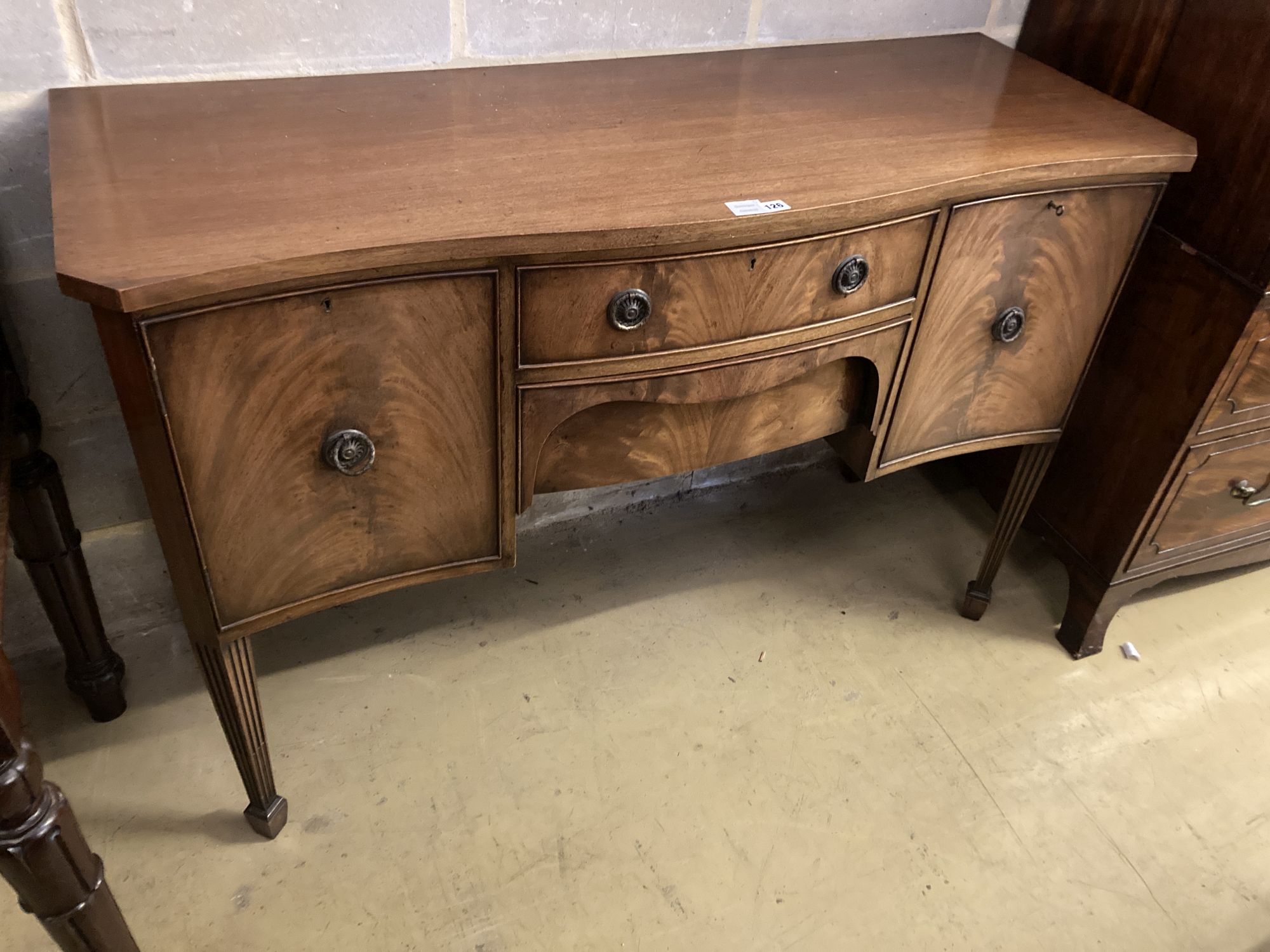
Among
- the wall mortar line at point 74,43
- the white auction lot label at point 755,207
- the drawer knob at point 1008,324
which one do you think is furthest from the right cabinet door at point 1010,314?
the wall mortar line at point 74,43

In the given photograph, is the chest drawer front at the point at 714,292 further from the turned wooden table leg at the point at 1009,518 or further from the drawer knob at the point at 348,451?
the turned wooden table leg at the point at 1009,518

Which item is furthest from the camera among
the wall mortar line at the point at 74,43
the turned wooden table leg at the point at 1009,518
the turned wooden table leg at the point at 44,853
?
the turned wooden table leg at the point at 1009,518

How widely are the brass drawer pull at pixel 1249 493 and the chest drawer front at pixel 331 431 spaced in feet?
3.94

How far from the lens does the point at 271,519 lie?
1.06 metres

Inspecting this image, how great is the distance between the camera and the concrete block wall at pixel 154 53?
1.17 m

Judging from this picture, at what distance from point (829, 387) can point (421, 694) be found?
773mm

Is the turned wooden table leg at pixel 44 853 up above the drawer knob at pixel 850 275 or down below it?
below

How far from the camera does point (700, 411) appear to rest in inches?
48.6

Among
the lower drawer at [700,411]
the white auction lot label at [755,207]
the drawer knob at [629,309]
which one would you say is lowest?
the lower drawer at [700,411]

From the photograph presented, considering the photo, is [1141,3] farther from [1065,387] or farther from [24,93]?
[24,93]

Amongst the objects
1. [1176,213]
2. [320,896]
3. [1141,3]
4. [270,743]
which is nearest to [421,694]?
[270,743]

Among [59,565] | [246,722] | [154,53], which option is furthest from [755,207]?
[59,565]

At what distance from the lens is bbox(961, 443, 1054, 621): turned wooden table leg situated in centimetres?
159

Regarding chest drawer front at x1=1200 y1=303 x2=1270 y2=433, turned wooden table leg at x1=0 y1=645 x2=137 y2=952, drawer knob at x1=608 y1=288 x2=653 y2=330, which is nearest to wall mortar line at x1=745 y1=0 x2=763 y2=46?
drawer knob at x1=608 y1=288 x2=653 y2=330
